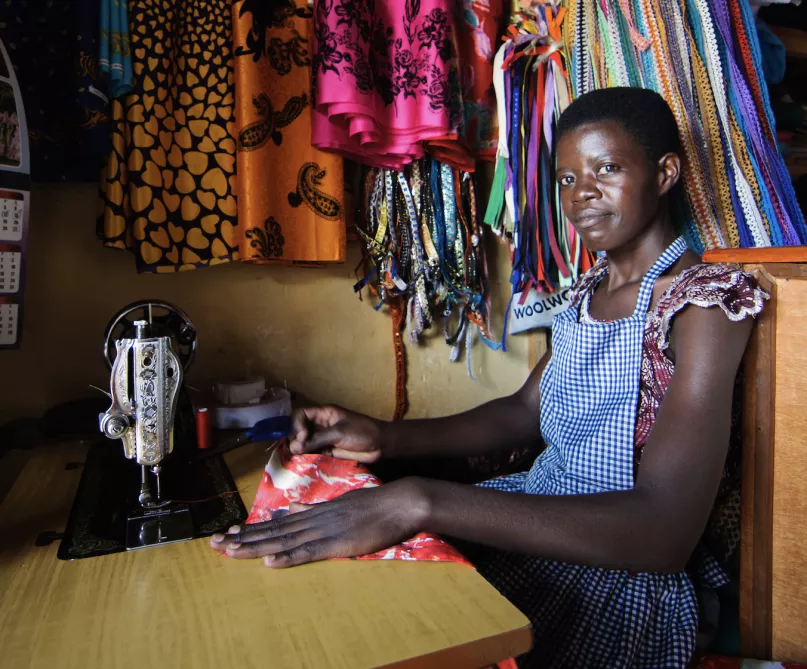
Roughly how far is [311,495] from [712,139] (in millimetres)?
1205

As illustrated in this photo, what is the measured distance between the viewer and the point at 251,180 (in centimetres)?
155

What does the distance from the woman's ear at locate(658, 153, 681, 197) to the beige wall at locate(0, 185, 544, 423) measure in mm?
943

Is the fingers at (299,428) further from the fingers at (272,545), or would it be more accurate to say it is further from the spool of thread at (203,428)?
the fingers at (272,545)

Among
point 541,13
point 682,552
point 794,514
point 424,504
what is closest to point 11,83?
point 424,504

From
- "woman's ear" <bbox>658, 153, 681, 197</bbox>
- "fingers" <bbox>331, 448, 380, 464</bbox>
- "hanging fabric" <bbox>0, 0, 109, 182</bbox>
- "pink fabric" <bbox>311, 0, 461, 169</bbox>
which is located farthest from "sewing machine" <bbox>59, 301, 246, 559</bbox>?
"woman's ear" <bbox>658, 153, 681, 197</bbox>

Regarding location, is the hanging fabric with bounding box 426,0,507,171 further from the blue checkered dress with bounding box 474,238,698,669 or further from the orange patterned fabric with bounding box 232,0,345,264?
the blue checkered dress with bounding box 474,238,698,669

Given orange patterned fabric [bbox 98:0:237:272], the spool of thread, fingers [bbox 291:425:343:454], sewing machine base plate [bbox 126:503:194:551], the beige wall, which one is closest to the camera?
sewing machine base plate [bbox 126:503:194:551]

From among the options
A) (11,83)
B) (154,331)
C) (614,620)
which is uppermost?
(11,83)

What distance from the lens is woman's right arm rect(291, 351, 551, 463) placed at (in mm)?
1286

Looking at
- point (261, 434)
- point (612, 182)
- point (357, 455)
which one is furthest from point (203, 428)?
point (612, 182)

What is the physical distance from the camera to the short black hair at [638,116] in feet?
3.70

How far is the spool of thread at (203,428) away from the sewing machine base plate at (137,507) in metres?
0.08

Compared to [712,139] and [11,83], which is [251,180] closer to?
[11,83]

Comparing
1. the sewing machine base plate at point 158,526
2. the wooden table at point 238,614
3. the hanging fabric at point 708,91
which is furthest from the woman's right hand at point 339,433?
the hanging fabric at point 708,91
